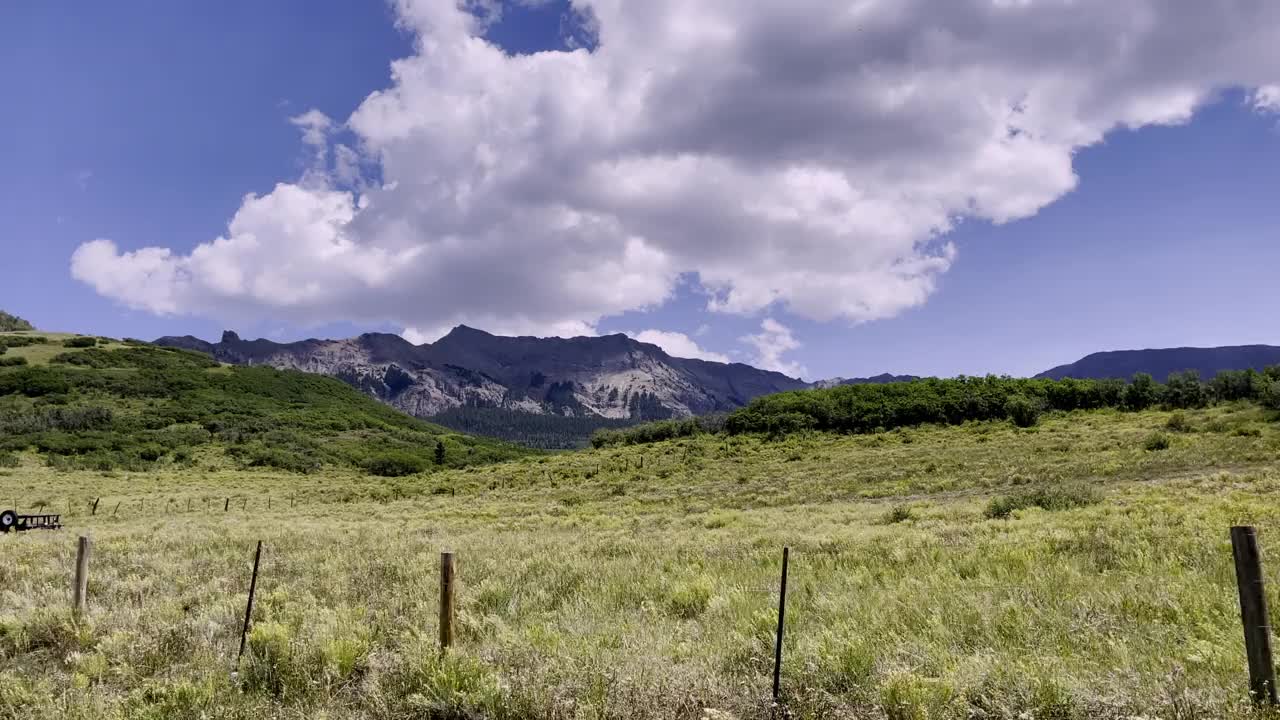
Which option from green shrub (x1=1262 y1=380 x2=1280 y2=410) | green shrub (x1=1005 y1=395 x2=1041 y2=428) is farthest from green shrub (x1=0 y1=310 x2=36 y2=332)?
green shrub (x1=1262 y1=380 x2=1280 y2=410)

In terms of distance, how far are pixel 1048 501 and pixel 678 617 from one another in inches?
631

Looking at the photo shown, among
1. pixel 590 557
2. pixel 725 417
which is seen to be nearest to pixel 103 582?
pixel 590 557

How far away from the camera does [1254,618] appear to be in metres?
4.99

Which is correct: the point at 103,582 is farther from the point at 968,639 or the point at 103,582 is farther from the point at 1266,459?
the point at 1266,459

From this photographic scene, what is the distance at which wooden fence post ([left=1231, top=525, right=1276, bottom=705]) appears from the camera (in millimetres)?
4934

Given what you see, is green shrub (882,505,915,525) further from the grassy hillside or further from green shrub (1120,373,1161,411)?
the grassy hillside

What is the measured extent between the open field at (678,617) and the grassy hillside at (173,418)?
5790 cm

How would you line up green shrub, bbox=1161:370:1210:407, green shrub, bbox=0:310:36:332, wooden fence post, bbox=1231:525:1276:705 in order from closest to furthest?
wooden fence post, bbox=1231:525:1276:705 → green shrub, bbox=1161:370:1210:407 → green shrub, bbox=0:310:36:332

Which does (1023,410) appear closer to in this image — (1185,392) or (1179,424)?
(1185,392)

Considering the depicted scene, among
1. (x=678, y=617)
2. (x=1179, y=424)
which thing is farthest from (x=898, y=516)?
(x=1179, y=424)

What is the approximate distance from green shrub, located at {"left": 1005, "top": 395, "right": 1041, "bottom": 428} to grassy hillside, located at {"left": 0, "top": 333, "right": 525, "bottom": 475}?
224ft

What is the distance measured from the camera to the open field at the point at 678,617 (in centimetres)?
583

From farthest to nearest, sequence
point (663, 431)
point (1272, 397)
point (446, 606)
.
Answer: point (663, 431) → point (1272, 397) → point (446, 606)

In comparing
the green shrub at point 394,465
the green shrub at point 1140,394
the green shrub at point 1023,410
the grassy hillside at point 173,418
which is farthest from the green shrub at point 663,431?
the green shrub at point 1140,394
